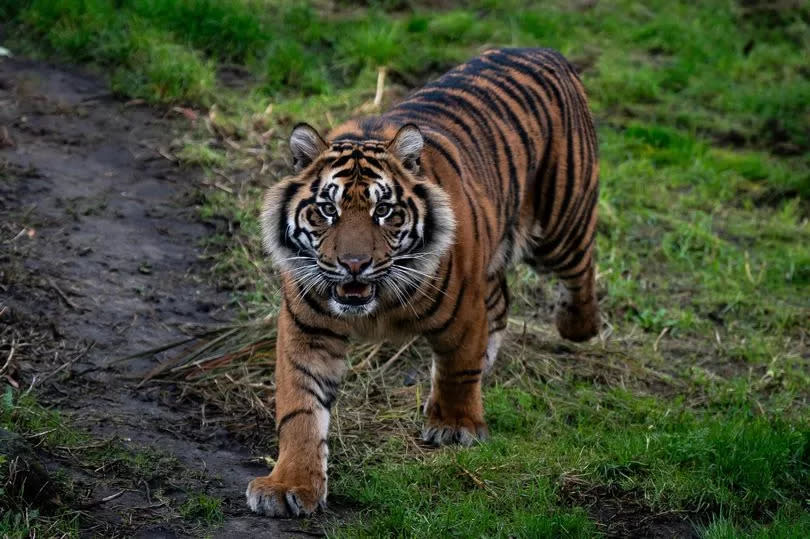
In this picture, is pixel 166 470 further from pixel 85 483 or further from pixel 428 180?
pixel 428 180

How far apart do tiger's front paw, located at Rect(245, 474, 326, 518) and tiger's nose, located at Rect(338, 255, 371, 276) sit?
28.8 inches

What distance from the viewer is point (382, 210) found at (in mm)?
4086

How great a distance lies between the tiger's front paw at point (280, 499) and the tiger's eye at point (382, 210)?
945 millimetres

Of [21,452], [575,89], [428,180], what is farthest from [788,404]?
[21,452]

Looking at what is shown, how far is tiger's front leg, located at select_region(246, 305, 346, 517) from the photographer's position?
390cm

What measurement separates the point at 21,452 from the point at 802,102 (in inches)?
264

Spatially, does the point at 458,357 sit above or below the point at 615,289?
above

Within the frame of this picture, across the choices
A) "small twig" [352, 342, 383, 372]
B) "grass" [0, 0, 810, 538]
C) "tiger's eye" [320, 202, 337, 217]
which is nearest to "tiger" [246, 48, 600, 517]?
"tiger's eye" [320, 202, 337, 217]

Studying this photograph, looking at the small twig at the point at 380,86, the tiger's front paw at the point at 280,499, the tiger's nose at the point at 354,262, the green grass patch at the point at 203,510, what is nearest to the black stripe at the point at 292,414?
the tiger's front paw at the point at 280,499

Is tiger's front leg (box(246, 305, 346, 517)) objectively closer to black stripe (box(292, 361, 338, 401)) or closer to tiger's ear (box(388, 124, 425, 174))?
black stripe (box(292, 361, 338, 401))

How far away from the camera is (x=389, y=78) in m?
8.45

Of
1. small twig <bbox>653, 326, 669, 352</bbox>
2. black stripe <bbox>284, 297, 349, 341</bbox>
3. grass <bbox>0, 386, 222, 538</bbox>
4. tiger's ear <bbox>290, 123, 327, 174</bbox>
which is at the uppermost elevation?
tiger's ear <bbox>290, 123, 327, 174</bbox>

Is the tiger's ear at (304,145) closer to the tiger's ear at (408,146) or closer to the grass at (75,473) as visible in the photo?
the tiger's ear at (408,146)

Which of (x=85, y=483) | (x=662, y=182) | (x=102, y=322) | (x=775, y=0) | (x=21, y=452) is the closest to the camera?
(x=21, y=452)
